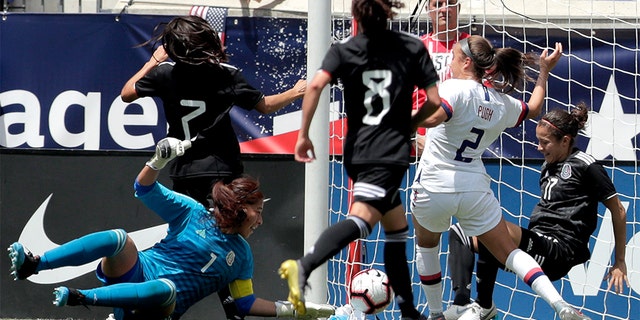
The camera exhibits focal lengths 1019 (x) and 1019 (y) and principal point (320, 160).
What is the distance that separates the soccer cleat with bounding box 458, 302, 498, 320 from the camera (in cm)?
606

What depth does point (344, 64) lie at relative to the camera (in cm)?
473

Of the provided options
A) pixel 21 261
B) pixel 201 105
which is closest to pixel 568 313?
pixel 201 105

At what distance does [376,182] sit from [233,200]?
3.08 feet

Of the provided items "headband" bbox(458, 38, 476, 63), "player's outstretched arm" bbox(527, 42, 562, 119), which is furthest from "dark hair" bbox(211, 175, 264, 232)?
"player's outstretched arm" bbox(527, 42, 562, 119)

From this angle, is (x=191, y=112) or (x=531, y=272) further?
(x=531, y=272)

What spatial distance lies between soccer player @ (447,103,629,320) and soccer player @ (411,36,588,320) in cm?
38

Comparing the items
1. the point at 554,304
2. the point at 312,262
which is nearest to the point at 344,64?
the point at 312,262

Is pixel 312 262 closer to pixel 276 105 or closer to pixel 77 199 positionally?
pixel 276 105

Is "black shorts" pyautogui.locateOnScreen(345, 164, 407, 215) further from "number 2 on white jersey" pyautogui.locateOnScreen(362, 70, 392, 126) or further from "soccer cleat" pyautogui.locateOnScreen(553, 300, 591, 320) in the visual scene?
"soccer cleat" pyautogui.locateOnScreen(553, 300, 591, 320)

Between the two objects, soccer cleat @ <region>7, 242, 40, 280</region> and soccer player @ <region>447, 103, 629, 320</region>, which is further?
soccer player @ <region>447, 103, 629, 320</region>

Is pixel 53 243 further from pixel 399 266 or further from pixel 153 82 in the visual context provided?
pixel 399 266

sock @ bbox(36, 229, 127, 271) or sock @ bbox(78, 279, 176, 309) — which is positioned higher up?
sock @ bbox(36, 229, 127, 271)

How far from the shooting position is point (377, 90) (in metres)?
4.74

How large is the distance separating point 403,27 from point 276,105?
2.36 meters
